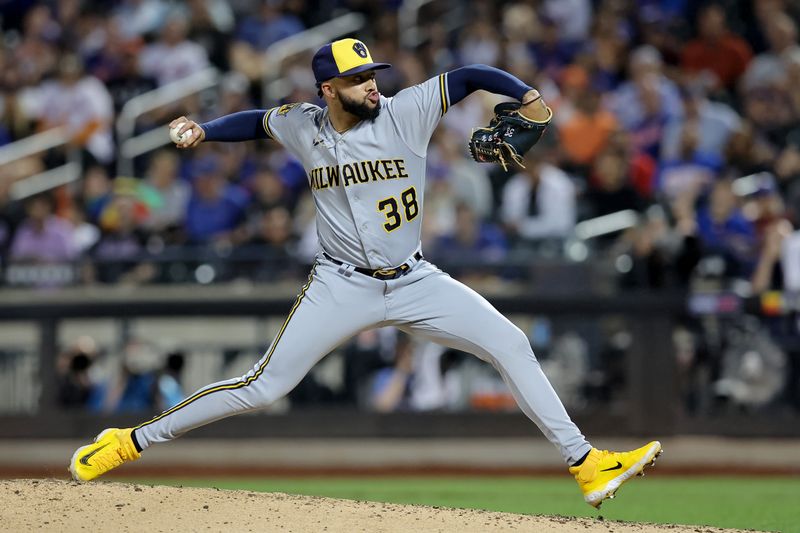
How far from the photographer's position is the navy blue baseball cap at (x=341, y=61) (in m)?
5.53

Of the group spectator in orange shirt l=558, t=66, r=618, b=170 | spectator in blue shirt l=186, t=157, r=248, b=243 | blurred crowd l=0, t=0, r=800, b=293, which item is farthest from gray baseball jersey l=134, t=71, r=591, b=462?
spectator in orange shirt l=558, t=66, r=618, b=170

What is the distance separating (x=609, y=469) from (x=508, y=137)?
1.48m

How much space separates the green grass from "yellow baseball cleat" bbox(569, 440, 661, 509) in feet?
3.60

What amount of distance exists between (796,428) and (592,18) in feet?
16.5

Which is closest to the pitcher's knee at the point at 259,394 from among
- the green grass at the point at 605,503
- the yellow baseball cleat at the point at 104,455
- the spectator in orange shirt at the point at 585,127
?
the yellow baseball cleat at the point at 104,455

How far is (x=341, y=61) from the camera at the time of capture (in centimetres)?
555

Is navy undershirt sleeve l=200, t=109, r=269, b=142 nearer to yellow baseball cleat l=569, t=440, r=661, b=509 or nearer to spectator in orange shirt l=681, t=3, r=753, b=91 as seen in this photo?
yellow baseball cleat l=569, t=440, r=661, b=509

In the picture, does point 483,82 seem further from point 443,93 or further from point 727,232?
point 727,232

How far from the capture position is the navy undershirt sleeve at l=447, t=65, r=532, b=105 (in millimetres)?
5402

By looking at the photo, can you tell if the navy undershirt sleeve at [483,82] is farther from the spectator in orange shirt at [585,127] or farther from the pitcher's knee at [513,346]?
the spectator in orange shirt at [585,127]

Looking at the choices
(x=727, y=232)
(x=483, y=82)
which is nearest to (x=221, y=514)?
(x=483, y=82)

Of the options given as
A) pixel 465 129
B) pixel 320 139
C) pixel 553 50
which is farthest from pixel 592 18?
pixel 320 139

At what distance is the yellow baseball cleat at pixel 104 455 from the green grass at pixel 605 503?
90.8 inches

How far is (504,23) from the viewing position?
13133mm
